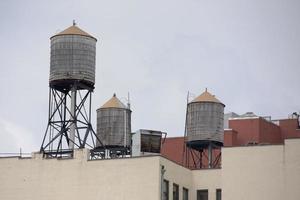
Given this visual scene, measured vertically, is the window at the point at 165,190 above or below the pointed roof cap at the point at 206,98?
below

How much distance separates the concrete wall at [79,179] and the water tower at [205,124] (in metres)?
11.8

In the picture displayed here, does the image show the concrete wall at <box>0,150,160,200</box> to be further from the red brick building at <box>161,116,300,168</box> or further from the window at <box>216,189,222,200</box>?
the red brick building at <box>161,116,300,168</box>

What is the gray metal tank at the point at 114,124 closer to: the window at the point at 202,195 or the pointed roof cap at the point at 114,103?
the pointed roof cap at the point at 114,103

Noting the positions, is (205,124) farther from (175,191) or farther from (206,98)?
(175,191)

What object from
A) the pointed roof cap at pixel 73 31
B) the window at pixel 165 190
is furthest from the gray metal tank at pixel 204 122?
the pointed roof cap at pixel 73 31

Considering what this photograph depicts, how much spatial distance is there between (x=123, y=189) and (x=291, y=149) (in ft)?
42.2

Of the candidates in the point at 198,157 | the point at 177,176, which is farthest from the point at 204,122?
the point at 177,176

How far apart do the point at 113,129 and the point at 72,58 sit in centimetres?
940

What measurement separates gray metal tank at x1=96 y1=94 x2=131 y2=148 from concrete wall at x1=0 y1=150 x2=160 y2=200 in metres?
10.8

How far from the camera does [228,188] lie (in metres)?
78.2

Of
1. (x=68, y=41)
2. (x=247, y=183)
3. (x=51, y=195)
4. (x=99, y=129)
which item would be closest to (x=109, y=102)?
(x=99, y=129)

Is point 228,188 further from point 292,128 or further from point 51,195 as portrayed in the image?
point 292,128

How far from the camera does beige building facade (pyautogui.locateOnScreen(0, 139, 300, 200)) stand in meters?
76.8

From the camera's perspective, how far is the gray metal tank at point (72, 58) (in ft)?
285
